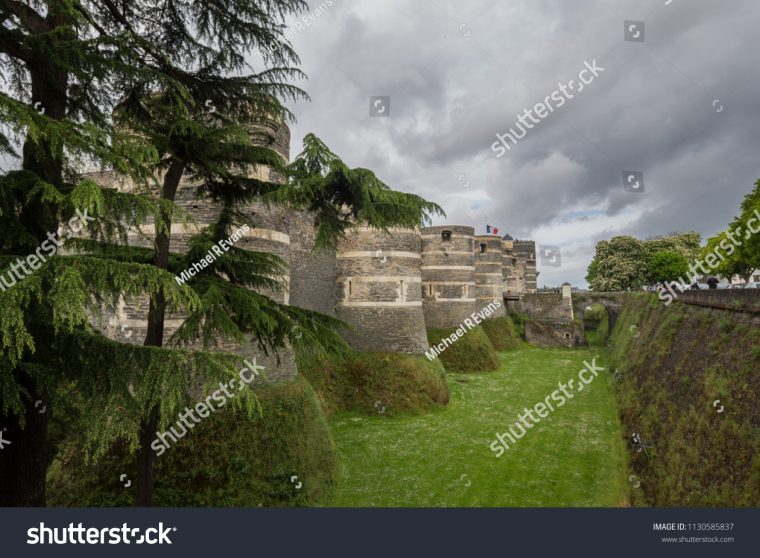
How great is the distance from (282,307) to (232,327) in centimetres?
175

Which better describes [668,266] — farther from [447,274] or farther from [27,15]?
[27,15]

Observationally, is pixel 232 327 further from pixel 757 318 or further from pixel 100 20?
pixel 757 318

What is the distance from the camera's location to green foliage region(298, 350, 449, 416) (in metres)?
19.4

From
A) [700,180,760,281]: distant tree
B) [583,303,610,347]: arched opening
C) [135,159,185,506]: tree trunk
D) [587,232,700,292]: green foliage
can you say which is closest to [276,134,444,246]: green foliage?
[135,159,185,506]: tree trunk

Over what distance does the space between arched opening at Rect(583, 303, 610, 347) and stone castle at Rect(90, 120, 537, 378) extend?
40.1 feet

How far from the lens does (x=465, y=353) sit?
2988 cm

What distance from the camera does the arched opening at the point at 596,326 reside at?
46.6m

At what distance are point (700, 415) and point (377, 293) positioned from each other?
13.8 meters

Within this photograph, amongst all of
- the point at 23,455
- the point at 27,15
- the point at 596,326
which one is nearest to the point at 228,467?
the point at 23,455

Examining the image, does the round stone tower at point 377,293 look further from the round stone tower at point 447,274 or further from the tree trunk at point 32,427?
the tree trunk at point 32,427

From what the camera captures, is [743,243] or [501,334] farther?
[501,334]

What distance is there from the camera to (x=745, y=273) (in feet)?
127

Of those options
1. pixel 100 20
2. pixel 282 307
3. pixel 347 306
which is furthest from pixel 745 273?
pixel 100 20

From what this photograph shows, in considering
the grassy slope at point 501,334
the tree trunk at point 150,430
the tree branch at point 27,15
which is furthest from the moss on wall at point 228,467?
the grassy slope at point 501,334
